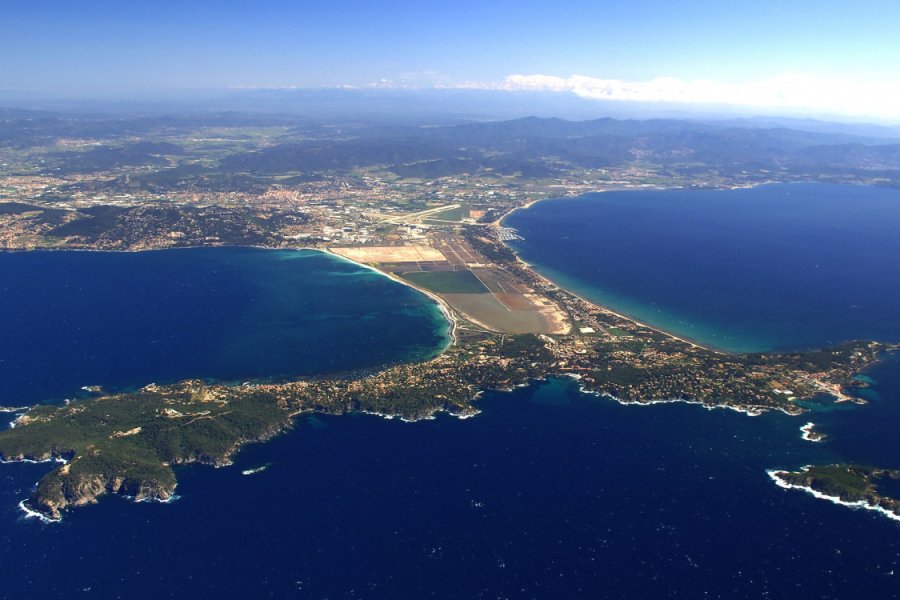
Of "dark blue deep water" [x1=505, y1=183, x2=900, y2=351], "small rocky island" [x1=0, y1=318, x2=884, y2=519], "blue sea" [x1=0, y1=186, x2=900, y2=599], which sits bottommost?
"blue sea" [x1=0, y1=186, x2=900, y2=599]

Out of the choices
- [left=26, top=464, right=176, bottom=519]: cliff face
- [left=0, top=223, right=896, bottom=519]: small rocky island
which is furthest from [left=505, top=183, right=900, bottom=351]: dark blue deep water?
[left=26, top=464, right=176, bottom=519]: cliff face

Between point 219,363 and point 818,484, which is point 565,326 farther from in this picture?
point 219,363

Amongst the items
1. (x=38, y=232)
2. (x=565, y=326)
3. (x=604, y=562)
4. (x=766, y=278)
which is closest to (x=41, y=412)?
(x=604, y=562)

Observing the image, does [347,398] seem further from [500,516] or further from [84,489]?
[84,489]

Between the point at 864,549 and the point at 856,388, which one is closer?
the point at 864,549

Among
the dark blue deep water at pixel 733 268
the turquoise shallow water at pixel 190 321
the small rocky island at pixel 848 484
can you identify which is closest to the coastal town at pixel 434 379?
the turquoise shallow water at pixel 190 321

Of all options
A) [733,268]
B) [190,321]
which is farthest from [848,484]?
[190,321]

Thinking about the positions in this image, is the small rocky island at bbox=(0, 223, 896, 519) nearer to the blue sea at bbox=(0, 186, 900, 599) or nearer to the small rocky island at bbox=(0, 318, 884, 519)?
the small rocky island at bbox=(0, 318, 884, 519)
